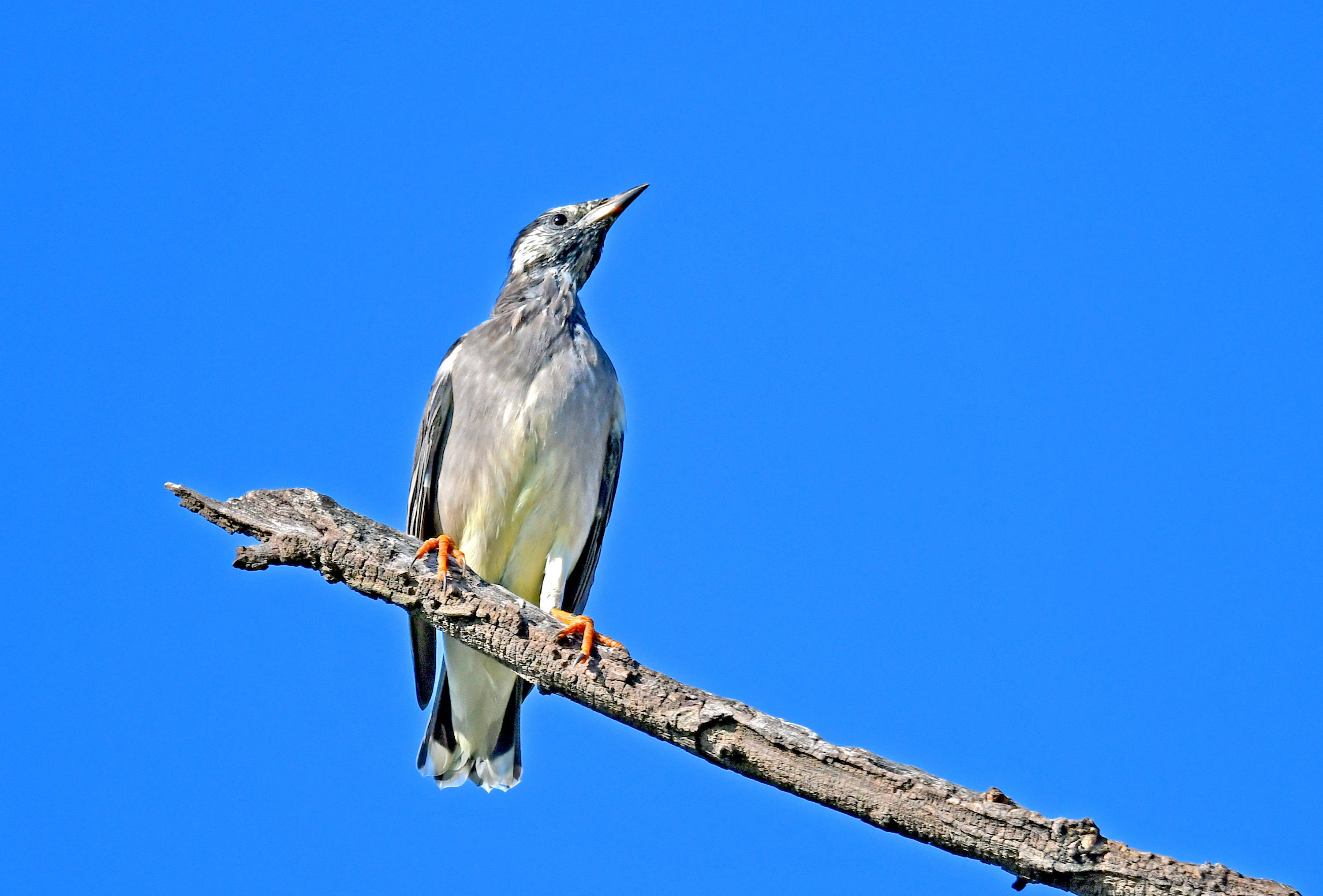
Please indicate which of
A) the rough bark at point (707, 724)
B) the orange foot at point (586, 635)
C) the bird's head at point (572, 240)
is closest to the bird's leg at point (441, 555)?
the rough bark at point (707, 724)

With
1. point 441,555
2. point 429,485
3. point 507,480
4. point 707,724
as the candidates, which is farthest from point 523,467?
point 707,724

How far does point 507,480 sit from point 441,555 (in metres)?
1.84

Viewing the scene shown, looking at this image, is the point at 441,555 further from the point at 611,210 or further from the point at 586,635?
the point at 611,210

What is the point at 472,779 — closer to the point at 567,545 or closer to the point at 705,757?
the point at 567,545

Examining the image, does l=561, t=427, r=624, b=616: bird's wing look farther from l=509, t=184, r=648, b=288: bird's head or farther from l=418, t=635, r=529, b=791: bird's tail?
l=509, t=184, r=648, b=288: bird's head

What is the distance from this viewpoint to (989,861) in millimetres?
4965

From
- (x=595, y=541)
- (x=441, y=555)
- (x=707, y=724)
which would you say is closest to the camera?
(x=707, y=724)

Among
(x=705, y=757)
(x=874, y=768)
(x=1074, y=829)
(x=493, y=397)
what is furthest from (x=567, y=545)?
(x=1074, y=829)

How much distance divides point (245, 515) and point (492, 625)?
53.9 inches

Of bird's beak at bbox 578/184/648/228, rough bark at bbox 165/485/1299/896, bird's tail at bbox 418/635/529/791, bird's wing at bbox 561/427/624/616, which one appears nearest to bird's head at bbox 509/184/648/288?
bird's beak at bbox 578/184/648/228

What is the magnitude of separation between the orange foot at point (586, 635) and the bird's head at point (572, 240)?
3.47 meters

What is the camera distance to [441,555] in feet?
20.4

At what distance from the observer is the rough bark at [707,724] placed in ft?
15.6

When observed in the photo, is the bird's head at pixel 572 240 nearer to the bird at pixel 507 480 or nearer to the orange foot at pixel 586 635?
the bird at pixel 507 480
